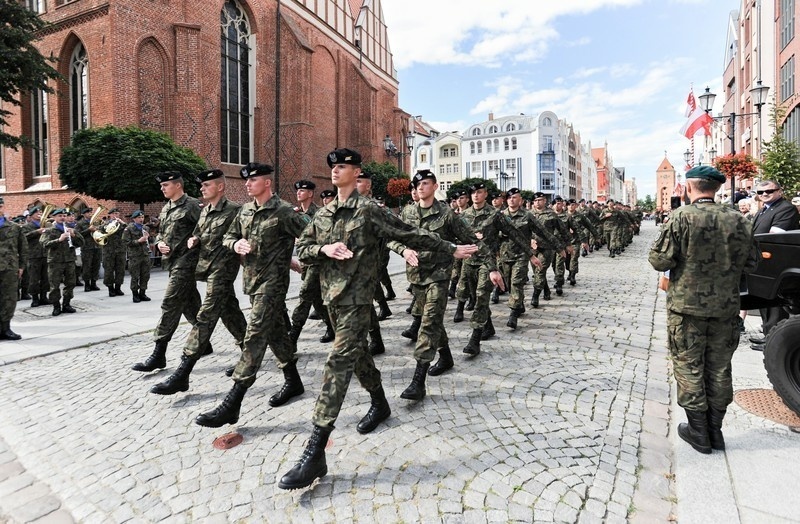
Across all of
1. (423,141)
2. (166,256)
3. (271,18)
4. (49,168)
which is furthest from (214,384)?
(423,141)

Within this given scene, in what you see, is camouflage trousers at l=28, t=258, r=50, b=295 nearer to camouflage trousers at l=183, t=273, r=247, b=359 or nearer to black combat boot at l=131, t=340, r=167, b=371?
black combat boot at l=131, t=340, r=167, b=371

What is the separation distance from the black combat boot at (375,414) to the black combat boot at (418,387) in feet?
1.44

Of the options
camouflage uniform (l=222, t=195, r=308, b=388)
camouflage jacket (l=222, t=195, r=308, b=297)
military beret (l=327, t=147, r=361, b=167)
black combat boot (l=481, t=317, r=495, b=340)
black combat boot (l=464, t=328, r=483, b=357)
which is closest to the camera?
military beret (l=327, t=147, r=361, b=167)

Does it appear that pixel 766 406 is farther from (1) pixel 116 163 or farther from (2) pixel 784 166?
(1) pixel 116 163

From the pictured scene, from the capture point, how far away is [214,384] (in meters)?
4.67

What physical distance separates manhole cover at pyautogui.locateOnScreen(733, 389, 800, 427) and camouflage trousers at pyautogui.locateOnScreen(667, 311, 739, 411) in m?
0.94

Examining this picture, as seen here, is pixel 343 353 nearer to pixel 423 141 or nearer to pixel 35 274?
pixel 35 274

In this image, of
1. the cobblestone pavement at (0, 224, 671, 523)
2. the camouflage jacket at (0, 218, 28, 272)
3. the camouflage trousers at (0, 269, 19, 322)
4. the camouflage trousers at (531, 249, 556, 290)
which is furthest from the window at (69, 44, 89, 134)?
the camouflage trousers at (531, 249, 556, 290)

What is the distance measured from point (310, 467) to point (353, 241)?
152 centimetres

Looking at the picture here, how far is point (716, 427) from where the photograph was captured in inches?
129

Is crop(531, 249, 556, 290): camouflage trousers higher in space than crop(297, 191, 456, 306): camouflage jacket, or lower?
lower

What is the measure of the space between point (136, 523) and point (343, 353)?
1503mm

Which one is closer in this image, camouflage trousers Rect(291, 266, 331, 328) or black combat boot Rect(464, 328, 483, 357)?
black combat boot Rect(464, 328, 483, 357)

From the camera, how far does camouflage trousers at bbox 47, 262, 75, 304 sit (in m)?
8.62
